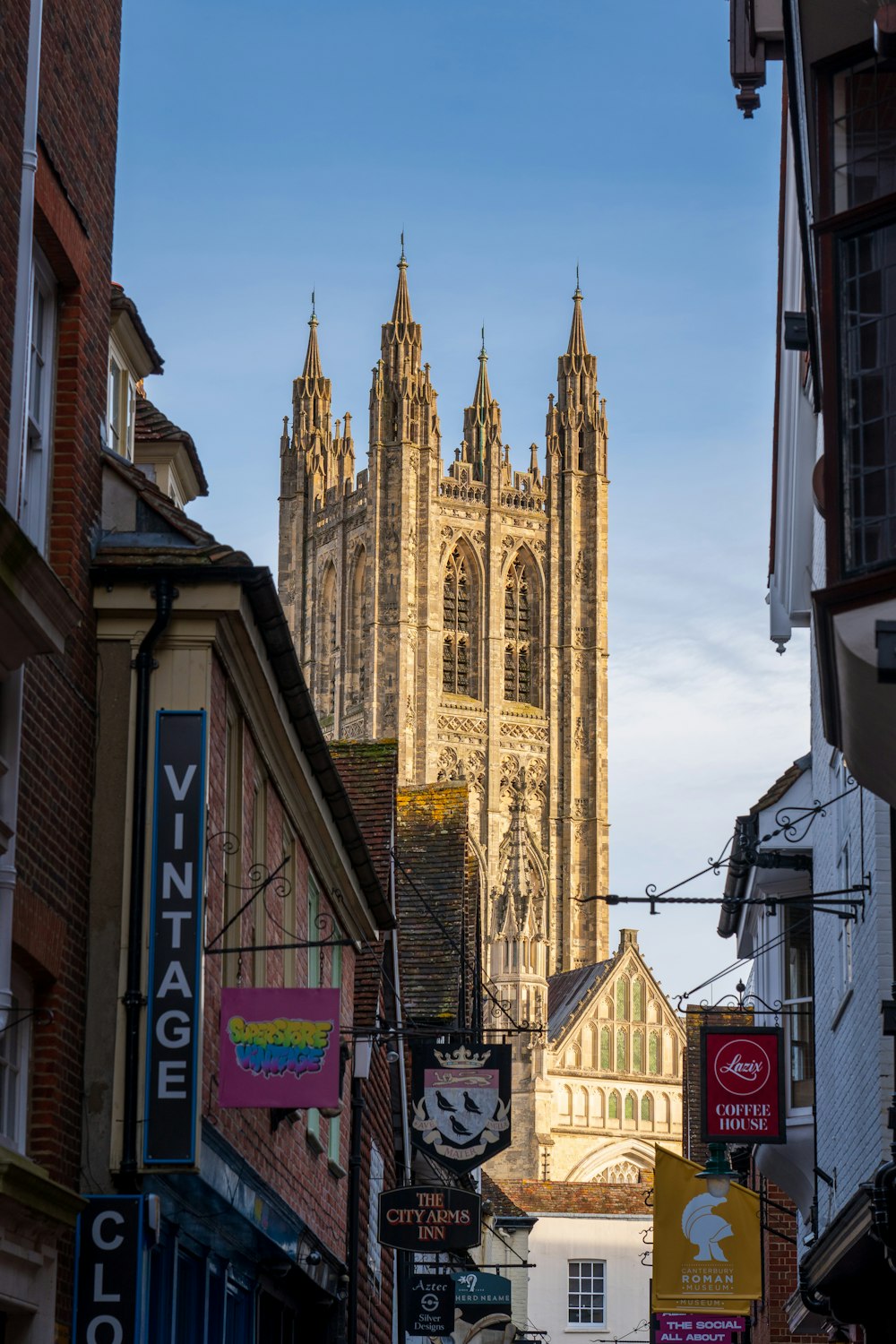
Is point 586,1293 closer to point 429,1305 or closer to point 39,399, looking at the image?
point 429,1305

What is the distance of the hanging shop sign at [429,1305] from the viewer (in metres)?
24.5

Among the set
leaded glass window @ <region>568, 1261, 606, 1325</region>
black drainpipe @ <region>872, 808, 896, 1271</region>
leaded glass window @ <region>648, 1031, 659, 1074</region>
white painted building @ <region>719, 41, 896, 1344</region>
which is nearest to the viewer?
white painted building @ <region>719, 41, 896, 1344</region>

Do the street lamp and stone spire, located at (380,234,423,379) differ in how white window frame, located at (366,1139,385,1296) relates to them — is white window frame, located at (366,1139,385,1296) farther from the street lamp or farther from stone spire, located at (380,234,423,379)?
Result: stone spire, located at (380,234,423,379)

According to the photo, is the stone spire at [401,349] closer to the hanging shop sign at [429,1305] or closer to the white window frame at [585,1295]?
the white window frame at [585,1295]

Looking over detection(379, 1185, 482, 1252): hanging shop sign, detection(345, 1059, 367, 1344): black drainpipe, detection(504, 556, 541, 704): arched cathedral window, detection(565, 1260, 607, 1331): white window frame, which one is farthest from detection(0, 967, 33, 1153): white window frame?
detection(504, 556, 541, 704): arched cathedral window

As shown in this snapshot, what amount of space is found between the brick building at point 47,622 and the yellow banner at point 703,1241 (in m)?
7.81

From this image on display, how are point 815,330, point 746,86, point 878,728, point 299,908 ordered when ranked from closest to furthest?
point 878,728
point 815,330
point 746,86
point 299,908

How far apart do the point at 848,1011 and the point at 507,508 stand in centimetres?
9218

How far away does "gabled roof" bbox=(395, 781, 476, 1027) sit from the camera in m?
Result: 27.7

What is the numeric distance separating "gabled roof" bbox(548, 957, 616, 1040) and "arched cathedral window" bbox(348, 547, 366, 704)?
51.1ft

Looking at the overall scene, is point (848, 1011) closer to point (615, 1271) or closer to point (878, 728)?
point (878, 728)

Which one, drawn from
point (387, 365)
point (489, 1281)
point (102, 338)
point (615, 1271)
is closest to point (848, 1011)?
point (102, 338)

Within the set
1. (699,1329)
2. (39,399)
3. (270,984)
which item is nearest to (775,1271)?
(699,1329)

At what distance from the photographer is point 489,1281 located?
32.6 metres
